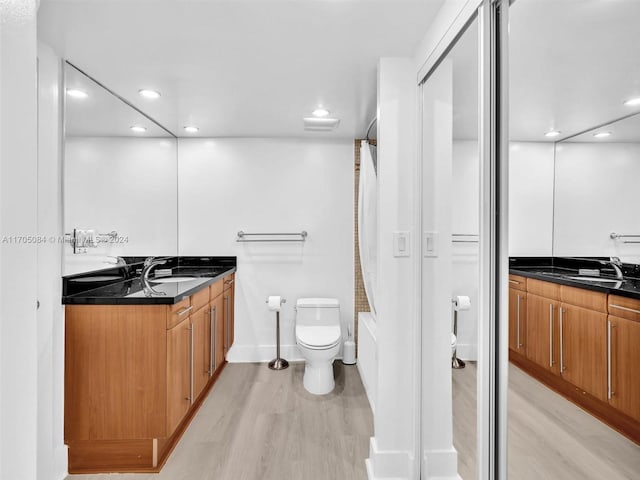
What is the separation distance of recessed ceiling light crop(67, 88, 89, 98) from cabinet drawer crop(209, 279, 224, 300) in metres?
1.47

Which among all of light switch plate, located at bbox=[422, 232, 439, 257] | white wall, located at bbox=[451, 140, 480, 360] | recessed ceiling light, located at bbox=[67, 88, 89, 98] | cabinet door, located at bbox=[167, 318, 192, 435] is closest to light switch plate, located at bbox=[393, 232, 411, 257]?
light switch plate, located at bbox=[422, 232, 439, 257]

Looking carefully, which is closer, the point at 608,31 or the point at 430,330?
the point at 608,31

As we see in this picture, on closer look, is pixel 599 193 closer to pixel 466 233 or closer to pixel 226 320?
pixel 466 233

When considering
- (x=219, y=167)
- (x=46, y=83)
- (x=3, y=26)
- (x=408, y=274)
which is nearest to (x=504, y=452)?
(x=408, y=274)

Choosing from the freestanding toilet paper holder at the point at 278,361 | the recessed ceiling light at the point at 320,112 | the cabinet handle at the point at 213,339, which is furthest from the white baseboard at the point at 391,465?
the recessed ceiling light at the point at 320,112

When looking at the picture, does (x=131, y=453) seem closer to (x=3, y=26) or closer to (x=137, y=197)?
(x=137, y=197)

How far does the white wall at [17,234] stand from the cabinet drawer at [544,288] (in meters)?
1.04

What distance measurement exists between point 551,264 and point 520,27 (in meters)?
0.66

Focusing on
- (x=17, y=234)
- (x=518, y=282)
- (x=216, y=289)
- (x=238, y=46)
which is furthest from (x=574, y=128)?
(x=216, y=289)

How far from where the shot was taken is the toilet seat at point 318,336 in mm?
2873

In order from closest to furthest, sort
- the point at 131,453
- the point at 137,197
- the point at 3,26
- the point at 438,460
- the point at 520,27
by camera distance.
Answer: the point at 3,26, the point at 520,27, the point at 438,460, the point at 131,453, the point at 137,197

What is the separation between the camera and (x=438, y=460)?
1688 millimetres

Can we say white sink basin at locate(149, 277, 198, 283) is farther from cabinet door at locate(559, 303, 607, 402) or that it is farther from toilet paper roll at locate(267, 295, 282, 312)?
cabinet door at locate(559, 303, 607, 402)

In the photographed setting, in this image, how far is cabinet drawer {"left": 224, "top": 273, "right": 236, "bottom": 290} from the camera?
3.35 metres
